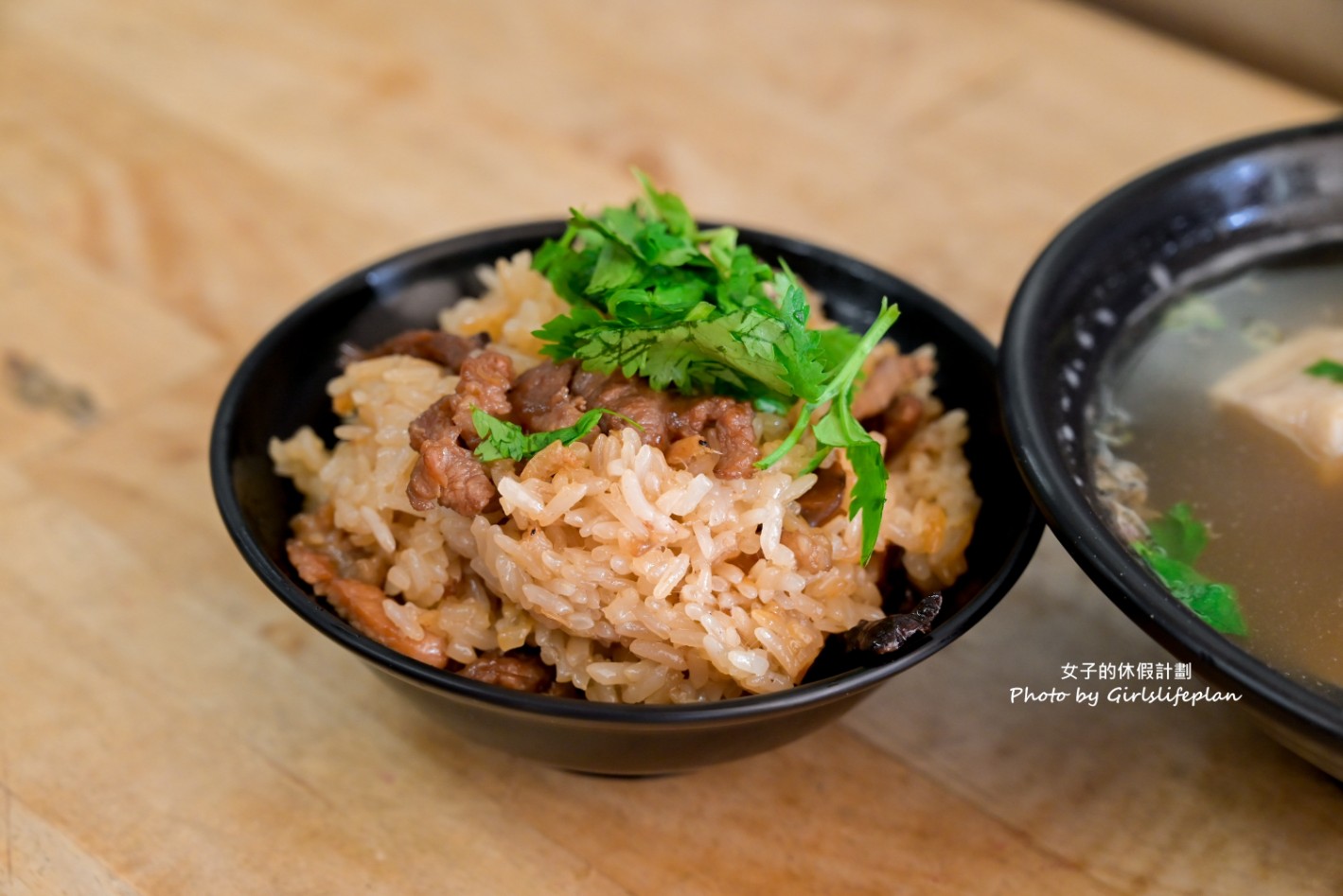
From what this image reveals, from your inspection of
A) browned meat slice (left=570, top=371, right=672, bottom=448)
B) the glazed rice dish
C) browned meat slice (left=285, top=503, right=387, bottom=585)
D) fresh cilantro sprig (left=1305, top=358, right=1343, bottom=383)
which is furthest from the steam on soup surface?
browned meat slice (left=285, top=503, right=387, bottom=585)

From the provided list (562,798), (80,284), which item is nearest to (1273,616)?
(562,798)

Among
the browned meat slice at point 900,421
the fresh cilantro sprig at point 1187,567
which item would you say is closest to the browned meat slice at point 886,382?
the browned meat slice at point 900,421

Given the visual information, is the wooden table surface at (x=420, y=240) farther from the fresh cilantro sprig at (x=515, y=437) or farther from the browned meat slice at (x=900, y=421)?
the fresh cilantro sprig at (x=515, y=437)

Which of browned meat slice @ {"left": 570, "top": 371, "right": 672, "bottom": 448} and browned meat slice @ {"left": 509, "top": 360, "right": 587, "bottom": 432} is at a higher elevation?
browned meat slice @ {"left": 570, "top": 371, "right": 672, "bottom": 448}

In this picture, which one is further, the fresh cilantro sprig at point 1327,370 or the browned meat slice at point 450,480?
the fresh cilantro sprig at point 1327,370

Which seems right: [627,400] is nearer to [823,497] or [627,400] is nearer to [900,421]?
[823,497]

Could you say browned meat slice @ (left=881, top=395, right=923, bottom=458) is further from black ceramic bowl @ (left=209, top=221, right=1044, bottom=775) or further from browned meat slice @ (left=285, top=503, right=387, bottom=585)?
browned meat slice @ (left=285, top=503, right=387, bottom=585)

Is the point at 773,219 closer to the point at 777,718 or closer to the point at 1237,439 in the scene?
the point at 1237,439
